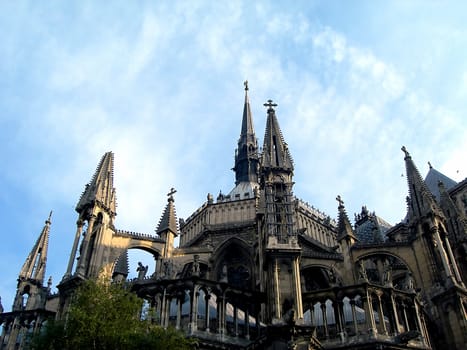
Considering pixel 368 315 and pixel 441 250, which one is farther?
pixel 441 250

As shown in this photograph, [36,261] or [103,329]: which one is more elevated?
[36,261]

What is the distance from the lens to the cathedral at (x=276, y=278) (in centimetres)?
2058

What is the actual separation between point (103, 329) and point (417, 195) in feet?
67.4

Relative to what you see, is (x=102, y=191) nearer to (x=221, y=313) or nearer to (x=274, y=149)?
(x=274, y=149)

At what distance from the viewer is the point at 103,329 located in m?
15.1

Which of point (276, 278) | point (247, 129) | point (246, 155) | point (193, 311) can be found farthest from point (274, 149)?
point (247, 129)

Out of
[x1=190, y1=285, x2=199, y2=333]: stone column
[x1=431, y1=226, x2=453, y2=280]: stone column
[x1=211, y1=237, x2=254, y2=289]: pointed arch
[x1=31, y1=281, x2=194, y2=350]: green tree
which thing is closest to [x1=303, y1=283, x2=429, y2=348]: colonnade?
[x1=431, y1=226, x2=453, y2=280]: stone column

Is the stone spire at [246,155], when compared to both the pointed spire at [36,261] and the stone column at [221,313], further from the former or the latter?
the stone column at [221,313]

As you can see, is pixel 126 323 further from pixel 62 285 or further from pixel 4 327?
pixel 4 327

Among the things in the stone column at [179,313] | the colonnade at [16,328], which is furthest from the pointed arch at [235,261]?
the colonnade at [16,328]

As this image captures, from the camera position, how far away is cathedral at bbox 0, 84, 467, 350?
67.5ft

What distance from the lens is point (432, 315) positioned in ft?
81.4

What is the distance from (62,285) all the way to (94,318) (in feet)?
31.8

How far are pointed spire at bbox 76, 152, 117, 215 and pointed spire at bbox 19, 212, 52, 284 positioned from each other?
7452 millimetres
